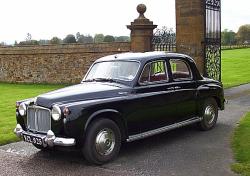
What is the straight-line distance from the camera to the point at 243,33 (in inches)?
3639

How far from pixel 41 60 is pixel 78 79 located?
293cm

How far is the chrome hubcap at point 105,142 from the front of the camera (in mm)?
6625

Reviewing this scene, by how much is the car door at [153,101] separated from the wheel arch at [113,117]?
0.44ft

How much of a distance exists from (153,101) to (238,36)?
8858 centimetres

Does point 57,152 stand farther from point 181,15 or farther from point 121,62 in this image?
point 181,15

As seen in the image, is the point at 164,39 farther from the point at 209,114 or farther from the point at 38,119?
the point at 38,119

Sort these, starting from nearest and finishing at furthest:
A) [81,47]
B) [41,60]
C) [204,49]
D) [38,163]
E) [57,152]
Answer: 1. [38,163]
2. [57,152]
3. [204,49]
4. [81,47]
5. [41,60]

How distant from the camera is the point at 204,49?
15.2 meters

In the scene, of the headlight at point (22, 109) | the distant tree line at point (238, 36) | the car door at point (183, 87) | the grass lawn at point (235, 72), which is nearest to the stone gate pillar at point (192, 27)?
the grass lawn at point (235, 72)

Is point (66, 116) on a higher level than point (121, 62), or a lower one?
lower

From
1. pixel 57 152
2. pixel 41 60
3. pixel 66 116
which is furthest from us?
pixel 41 60

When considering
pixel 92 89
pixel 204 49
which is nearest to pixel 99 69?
pixel 92 89

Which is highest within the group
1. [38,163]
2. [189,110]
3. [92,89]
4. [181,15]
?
[181,15]

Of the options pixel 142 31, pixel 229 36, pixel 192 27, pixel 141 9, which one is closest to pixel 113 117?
pixel 192 27
